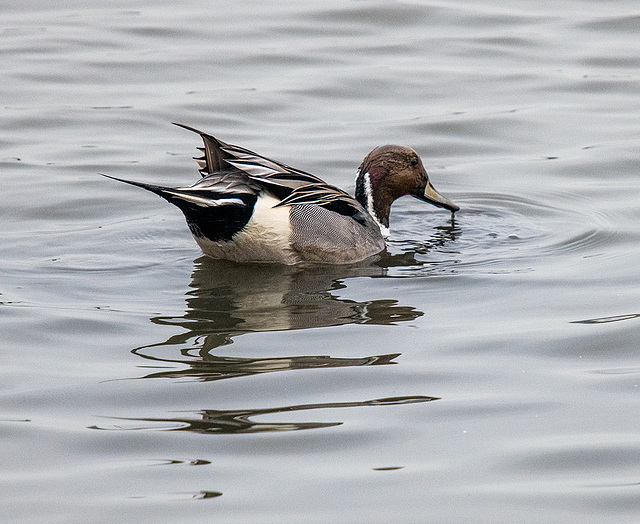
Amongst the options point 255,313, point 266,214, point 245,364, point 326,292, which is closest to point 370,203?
point 266,214

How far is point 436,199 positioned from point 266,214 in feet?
5.62

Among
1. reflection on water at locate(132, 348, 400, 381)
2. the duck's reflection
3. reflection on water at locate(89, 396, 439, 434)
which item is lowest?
reflection on water at locate(89, 396, 439, 434)

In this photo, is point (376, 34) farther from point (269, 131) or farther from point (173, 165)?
point (173, 165)

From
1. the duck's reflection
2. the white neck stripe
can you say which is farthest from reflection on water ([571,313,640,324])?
the white neck stripe

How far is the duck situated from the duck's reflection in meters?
0.13

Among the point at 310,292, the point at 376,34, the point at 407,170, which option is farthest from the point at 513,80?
the point at 310,292

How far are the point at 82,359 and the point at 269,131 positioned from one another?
17.7 ft

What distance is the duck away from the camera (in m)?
6.85

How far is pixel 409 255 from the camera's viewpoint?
7.49 meters

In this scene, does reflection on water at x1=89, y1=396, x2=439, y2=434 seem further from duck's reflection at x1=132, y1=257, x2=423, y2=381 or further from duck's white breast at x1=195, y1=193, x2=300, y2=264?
duck's white breast at x1=195, y1=193, x2=300, y2=264

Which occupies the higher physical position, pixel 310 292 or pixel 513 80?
pixel 513 80

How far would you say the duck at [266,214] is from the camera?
6.85 meters

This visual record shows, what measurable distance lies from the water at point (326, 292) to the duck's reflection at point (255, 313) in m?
0.02

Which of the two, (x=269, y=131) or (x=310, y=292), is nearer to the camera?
(x=310, y=292)
